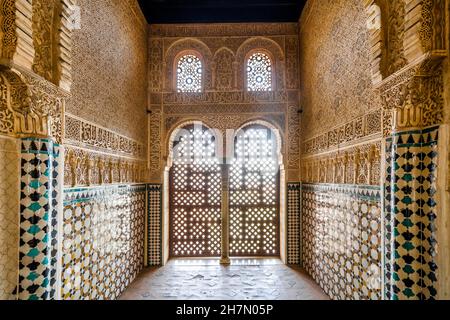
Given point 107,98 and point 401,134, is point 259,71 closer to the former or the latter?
point 107,98

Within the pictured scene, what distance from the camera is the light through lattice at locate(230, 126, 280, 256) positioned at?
6629 millimetres

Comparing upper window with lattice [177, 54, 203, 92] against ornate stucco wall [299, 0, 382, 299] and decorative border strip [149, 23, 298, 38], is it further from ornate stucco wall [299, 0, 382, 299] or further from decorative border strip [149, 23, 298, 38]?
ornate stucco wall [299, 0, 382, 299]

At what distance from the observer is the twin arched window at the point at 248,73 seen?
20.8 feet

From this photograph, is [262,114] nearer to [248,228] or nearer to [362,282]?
[248,228]

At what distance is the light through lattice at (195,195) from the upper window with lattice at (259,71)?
1.53 metres

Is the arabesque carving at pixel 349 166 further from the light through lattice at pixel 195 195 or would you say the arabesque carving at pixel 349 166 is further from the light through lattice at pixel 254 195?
the light through lattice at pixel 195 195

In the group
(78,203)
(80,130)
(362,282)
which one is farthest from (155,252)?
(362,282)

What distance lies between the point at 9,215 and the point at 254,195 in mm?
5002

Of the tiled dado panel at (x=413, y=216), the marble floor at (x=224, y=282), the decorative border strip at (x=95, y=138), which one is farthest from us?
the marble floor at (x=224, y=282)

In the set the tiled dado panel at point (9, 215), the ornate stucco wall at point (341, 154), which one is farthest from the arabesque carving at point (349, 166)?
the tiled dado panel at point (9, 215)

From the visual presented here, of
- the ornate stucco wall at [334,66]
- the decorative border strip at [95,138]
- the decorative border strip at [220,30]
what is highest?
the decorative border strip at [220,30]

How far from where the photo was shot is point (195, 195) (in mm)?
6707

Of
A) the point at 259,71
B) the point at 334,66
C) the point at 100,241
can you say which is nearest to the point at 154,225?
the point at 100,241

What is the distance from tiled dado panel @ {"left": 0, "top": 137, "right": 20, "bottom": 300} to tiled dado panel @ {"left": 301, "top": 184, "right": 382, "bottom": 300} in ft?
10.9
